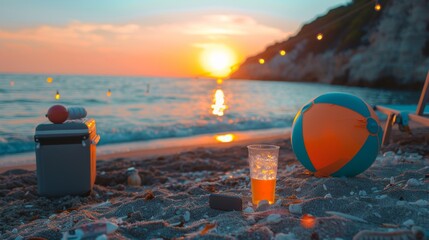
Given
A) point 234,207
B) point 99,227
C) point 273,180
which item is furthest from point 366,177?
point 99,227

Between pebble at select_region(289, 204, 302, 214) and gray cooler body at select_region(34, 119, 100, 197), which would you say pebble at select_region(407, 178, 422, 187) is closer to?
pebble at select_region(289, 204, 302, 214)

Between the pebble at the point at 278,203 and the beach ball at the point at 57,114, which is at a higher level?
the beach ball at the point at 57,114

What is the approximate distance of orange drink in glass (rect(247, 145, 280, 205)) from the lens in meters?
3.51

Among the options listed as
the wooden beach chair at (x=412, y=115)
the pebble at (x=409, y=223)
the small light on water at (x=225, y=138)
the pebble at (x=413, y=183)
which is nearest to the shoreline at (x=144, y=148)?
the small light on water at (x=225, y=138)

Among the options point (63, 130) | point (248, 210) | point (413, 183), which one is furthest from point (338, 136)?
point (63, 130)

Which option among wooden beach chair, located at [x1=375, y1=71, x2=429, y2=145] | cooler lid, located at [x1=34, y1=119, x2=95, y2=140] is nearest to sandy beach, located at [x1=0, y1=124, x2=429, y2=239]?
wooden beach chair, located at [x1=375, y1=71, x2=429, y2=145]

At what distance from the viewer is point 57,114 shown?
443 cm

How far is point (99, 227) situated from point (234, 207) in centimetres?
118

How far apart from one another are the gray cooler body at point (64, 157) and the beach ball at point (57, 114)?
0.06 m

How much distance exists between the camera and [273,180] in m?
3.58

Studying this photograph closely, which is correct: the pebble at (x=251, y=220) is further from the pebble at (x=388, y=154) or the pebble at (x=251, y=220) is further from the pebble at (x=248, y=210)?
the pebble at (x=388, y=154)

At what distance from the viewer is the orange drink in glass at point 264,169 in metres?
3.51

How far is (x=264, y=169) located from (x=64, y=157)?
2329 mm

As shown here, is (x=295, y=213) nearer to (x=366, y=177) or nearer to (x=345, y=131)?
(x=345, y=131)
